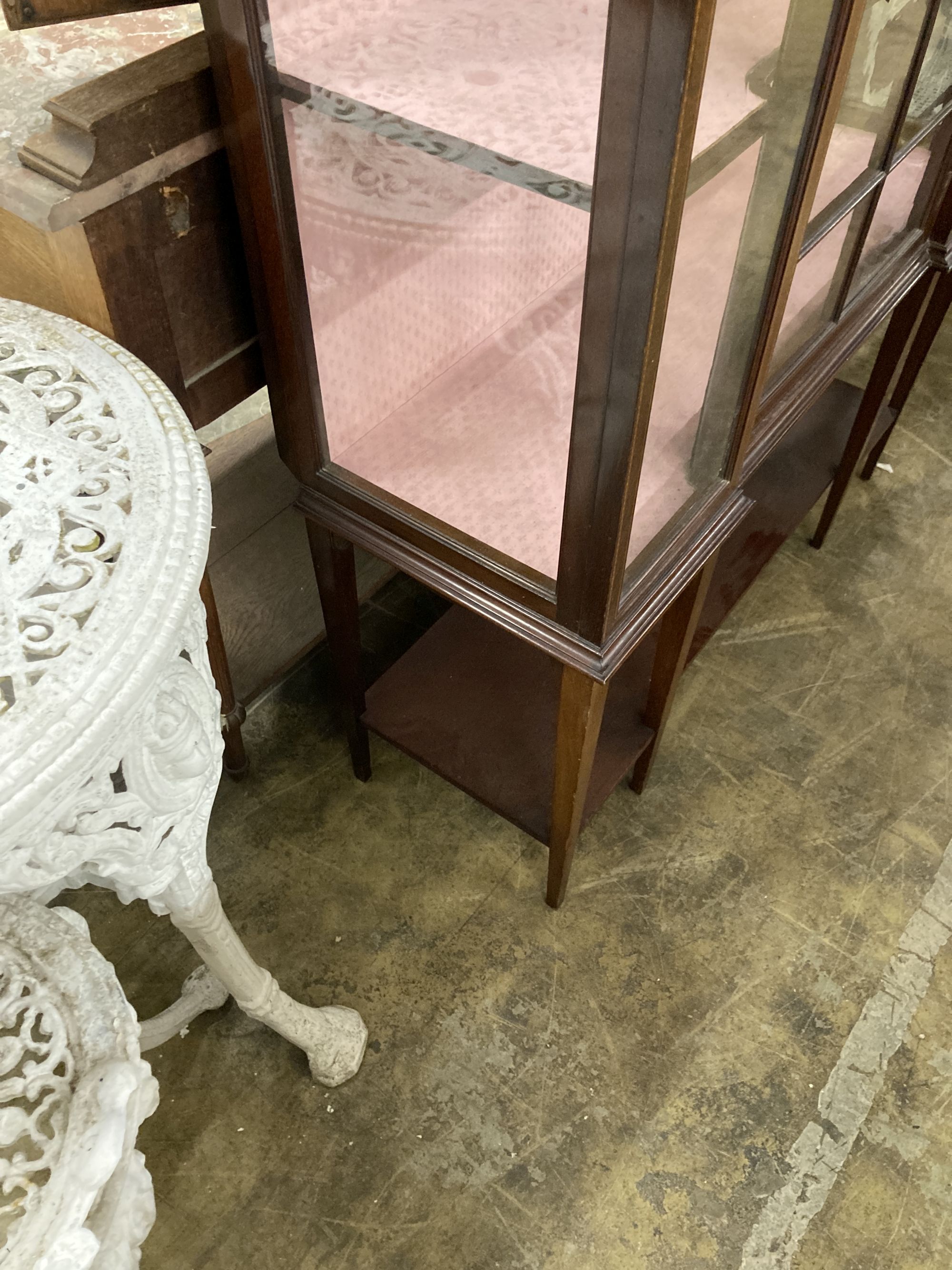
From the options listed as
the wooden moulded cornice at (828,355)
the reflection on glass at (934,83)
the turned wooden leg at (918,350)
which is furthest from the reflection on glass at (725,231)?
the turned wooden leg at (918,350)

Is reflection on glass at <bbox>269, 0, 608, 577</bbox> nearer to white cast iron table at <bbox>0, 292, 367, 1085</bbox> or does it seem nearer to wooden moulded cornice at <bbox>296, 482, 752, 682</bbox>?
wooden moulded cornice at <bbox>296, 482, 752, 682</bbox>

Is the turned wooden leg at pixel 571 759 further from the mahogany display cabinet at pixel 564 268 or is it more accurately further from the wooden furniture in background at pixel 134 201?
the wooden furniture in background at pixel 134 201

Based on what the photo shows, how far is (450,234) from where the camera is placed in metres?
0.83

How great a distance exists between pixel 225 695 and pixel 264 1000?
0.37 m

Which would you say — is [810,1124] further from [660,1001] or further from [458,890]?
[458,890]

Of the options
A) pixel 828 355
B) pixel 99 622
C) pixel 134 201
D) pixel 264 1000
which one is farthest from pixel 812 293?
pixel 264 1000

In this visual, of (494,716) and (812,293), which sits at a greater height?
(812,293)

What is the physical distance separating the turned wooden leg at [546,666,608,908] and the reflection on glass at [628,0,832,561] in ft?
0.53

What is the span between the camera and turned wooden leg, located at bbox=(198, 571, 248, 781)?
114 cm

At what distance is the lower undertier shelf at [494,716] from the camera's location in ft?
4.10

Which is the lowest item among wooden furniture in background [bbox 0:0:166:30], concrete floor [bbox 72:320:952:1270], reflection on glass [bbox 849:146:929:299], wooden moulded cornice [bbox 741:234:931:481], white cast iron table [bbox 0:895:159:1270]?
concrete floor [bbox 72:320:952:1270]

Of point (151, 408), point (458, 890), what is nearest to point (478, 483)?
point (151, 408)

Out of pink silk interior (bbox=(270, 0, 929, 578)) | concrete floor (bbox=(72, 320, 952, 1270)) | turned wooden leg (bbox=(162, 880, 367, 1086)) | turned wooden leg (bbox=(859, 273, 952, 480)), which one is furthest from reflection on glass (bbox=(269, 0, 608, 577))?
turned wooden leg (bbox=(859, 273, 952, 480))

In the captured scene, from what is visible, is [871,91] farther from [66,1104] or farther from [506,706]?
[66,1104]
